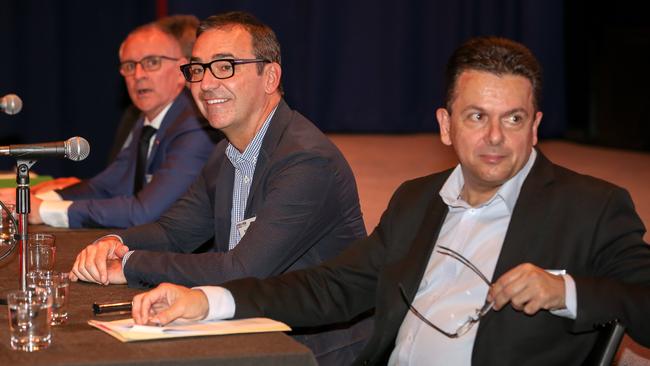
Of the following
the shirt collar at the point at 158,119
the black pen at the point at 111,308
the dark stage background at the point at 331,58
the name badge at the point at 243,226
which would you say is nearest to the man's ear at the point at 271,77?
the name badge at the point at 243,226

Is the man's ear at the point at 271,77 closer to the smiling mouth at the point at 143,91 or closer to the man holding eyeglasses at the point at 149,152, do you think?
the man holding eyeglasses at the point at 149,152

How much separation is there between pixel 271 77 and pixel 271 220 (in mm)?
523

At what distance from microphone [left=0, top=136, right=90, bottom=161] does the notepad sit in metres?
0.40

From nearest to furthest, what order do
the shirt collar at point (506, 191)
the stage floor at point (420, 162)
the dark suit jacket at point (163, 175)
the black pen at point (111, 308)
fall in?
the black pen at point (111, 308), the shirt collar at point (506, 191), the dark suit jacket at point (163, 175), the stage floor at point (420, 162)

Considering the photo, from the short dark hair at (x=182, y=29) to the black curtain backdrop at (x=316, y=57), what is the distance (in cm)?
287

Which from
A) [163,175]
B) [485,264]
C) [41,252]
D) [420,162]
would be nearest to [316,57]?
[420,162]

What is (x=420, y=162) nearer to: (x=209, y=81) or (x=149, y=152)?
(x=149, y=152)

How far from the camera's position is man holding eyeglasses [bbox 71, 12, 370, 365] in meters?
2.68

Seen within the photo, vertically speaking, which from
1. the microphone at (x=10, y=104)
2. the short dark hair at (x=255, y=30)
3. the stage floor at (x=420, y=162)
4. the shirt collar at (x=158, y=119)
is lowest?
the stage floor at (x=420, y=162)

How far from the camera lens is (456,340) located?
2.28 m

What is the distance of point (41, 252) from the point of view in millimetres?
2691

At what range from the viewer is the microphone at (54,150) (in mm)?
2281

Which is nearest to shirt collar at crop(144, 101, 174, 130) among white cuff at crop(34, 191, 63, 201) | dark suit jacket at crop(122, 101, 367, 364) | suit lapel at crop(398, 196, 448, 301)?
white cuff at crop(34, 191, 63, 201)

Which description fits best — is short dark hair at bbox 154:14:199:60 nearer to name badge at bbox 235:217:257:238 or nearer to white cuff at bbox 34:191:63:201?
white cuff at bbox 34:191:63:201
